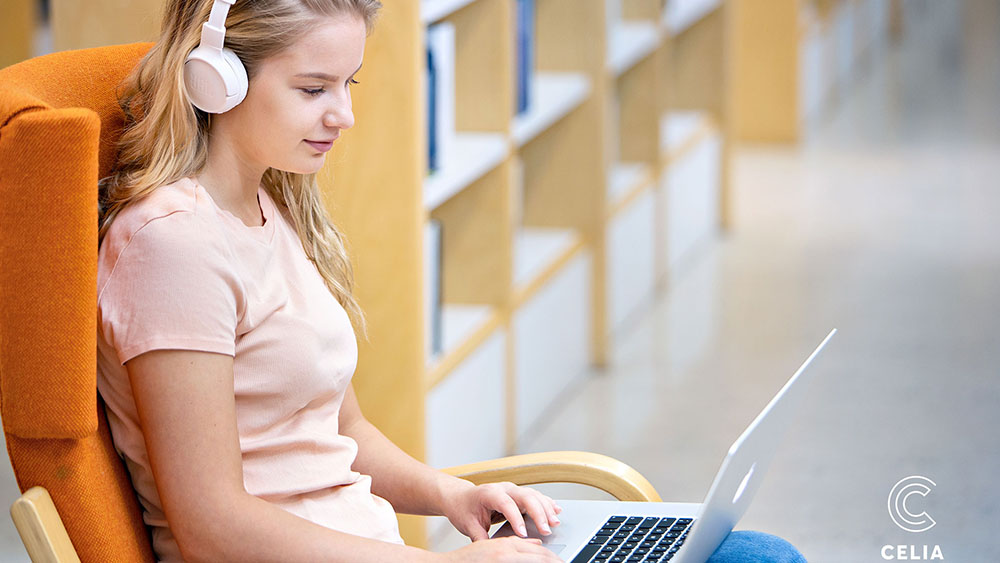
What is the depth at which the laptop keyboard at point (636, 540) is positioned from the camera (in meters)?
1.39

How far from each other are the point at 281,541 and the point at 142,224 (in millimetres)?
→ 349

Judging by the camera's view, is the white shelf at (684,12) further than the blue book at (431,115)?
Yes

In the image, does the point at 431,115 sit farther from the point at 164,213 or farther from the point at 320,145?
the point at 164,213

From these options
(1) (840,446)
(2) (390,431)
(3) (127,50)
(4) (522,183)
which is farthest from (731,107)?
(3) (127,50)

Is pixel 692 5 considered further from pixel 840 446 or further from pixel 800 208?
pixel 840 446

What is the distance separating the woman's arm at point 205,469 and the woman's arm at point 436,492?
0.25 m

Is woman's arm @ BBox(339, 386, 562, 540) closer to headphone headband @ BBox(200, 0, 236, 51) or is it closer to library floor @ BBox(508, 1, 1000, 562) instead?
headphone headband @ BBox(200, 0, 236, 51)

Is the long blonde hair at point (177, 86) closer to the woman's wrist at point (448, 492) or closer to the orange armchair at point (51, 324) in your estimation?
the orange armchair at point (51, 324)

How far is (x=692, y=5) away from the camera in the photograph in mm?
5195

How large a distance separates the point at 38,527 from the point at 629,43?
3.40 metres

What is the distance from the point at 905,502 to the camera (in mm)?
3109

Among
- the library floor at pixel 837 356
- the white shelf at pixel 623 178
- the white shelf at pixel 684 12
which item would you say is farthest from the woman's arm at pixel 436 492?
the white shelf at pixel 684 12

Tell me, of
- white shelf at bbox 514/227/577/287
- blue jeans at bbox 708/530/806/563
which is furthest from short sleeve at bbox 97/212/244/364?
white shelf at bbox 514/227/577/287

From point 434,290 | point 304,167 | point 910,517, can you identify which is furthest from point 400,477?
point 910,517
